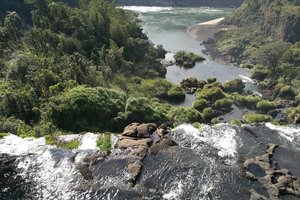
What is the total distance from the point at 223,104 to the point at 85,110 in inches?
1655

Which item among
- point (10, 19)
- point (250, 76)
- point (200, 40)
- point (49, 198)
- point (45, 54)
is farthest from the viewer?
point (200, 40)

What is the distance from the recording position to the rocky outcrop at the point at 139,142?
47.2m

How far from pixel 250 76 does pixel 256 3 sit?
81.4 metres

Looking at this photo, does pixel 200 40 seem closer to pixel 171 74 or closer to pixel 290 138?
pixel 171 74

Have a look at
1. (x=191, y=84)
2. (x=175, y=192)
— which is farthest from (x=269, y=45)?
(x=175, y=192)

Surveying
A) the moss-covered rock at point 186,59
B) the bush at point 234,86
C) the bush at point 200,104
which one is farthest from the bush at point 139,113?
the moss-covered rock at point 186,59

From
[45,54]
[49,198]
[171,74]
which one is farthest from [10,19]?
[49,198]

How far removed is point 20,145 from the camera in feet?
170

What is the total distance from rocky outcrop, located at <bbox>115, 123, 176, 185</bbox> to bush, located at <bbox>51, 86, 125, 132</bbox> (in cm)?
975

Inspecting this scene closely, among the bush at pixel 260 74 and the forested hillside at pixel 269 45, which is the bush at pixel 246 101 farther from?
the bush at pixel 260 74

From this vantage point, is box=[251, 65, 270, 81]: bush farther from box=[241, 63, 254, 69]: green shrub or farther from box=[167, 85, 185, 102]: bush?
box=[167, 85, 185, 102]: bush

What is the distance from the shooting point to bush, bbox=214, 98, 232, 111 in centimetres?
9531

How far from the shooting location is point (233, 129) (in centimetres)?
5878

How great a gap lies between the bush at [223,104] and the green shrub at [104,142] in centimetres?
4614
